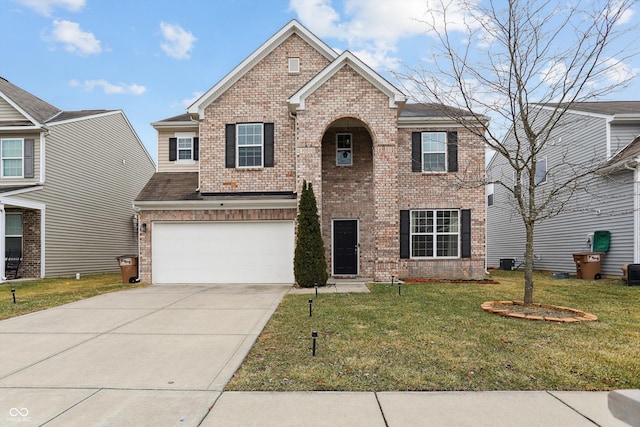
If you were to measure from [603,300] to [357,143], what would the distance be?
833 centimetres

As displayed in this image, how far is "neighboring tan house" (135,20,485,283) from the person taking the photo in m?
12.8

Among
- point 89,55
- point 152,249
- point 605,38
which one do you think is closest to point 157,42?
point 89,55

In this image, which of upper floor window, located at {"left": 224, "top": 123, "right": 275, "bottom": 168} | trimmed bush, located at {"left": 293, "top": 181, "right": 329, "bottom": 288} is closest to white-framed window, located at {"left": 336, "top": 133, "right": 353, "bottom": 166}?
upper floor window, located at {"left": 224, "top": 123, "right": 275, "bottom": 168}

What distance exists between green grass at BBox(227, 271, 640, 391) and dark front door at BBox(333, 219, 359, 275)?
4979mm

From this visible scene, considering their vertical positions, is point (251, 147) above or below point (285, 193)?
above

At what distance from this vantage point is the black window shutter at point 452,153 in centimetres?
1351

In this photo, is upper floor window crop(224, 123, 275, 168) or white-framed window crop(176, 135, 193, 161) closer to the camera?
upper floor window crop(224, 123, 275, 168)

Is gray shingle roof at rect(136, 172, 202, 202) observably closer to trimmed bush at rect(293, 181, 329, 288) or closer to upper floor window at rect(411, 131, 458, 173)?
trimmed bush at rect(293, 181, 329, 288)

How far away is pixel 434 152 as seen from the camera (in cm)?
1365

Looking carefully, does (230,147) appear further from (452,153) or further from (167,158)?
(452,153)

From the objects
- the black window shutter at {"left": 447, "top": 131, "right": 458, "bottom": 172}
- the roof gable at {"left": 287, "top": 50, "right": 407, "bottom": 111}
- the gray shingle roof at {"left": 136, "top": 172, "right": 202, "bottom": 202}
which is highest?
the roof gable at {"left": 287, "top": 50, "right": 407, "bottom": 111}

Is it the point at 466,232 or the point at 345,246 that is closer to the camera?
the point at 466,232

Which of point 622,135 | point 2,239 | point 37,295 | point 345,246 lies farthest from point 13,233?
point 622,135

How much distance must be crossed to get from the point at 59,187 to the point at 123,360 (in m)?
14.7
